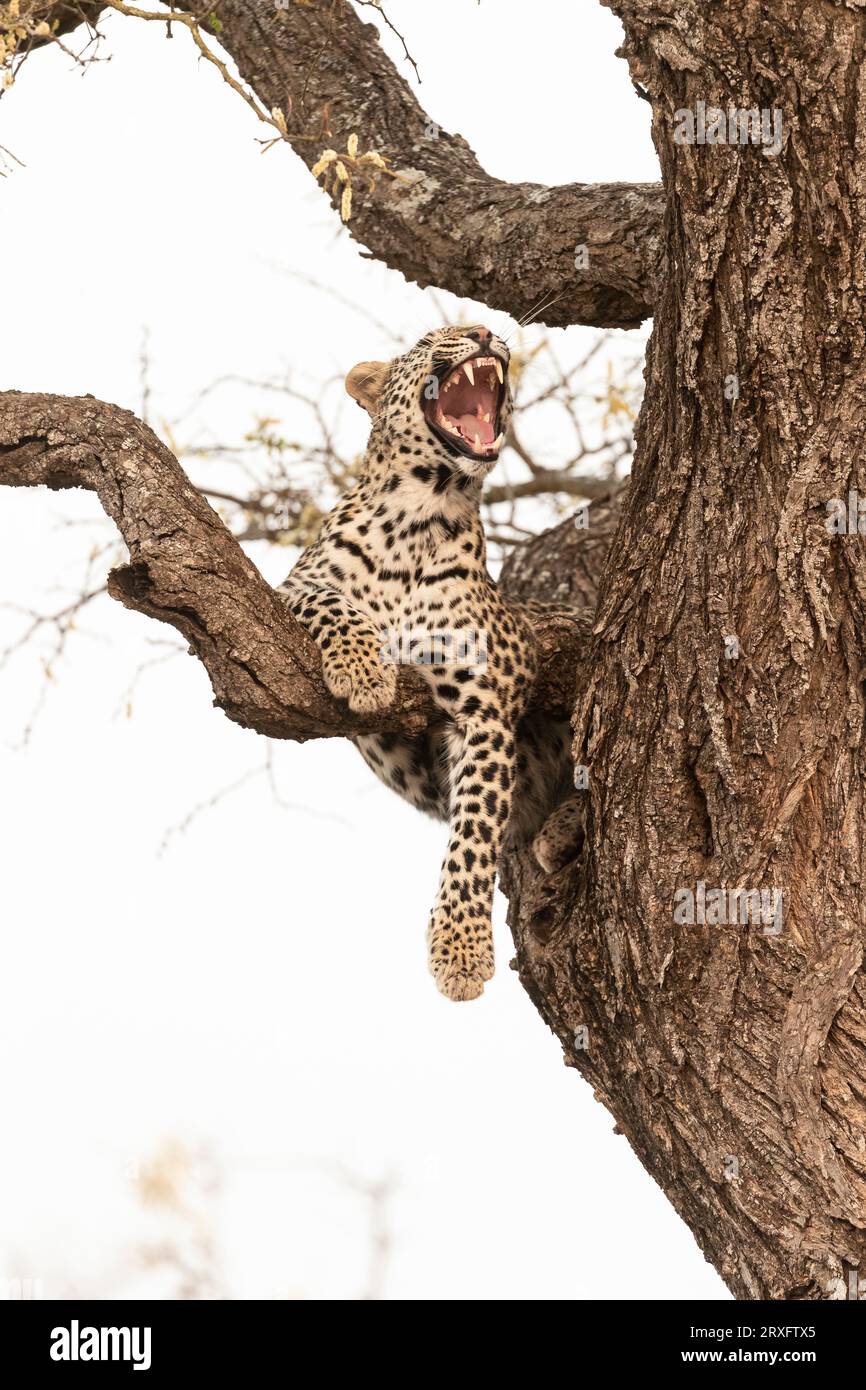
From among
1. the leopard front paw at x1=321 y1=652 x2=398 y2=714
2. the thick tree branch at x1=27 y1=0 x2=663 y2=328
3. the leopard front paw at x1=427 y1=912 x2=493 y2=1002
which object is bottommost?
the leopard front paw at x1=427 y1=912 x2=493 y2=1002

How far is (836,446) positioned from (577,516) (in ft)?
13.9

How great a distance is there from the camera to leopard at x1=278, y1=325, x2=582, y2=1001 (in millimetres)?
6324

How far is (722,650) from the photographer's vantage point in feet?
17.5

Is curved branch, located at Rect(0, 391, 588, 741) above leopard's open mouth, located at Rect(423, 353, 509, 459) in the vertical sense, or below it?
below

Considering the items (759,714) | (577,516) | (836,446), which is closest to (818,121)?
(836,446)

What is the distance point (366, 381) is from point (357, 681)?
227 centimetres

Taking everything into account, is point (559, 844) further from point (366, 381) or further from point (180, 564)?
point (366, 381)

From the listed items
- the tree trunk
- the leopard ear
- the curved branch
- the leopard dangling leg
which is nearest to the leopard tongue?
the leopard ear

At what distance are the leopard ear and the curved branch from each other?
2.00m

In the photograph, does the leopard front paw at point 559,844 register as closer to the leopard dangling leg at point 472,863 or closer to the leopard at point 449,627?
the leopard at point 449,627

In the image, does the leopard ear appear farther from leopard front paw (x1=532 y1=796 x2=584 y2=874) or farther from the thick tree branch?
leopard front paw (x1=532 y1=796 x2=584 y2=874)

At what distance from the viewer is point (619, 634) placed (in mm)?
5715

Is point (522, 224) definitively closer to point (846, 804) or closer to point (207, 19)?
point (207, 19)

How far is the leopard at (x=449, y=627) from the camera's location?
6.32 m
